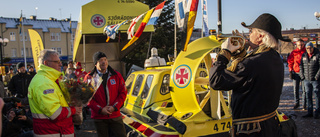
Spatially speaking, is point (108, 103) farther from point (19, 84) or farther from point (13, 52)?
point (13, 52)

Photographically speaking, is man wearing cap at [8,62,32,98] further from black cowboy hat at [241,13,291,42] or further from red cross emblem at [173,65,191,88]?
black cowboy hat at [241,13,291,42]

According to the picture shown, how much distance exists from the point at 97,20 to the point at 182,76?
7.37m

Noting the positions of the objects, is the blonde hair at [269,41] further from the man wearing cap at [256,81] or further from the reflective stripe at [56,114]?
the reflective stripe at [56,114]

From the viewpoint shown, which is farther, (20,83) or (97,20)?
(97,20)

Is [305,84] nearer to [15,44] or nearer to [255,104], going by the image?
[255,104]

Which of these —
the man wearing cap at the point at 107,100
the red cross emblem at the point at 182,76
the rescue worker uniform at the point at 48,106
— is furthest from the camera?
the man wearing cap at the point at 107,100

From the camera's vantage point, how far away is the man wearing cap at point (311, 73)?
652cm

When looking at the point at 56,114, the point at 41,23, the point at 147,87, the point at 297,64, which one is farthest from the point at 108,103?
the point at 41,23

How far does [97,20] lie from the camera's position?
32.7 ft

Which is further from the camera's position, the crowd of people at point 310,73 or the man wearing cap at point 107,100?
the crowd of people at point 310,73

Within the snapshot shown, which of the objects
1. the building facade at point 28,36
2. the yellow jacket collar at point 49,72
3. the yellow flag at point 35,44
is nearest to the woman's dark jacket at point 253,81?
the yellow jacket collar at point 49,72

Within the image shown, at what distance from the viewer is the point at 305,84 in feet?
22.5

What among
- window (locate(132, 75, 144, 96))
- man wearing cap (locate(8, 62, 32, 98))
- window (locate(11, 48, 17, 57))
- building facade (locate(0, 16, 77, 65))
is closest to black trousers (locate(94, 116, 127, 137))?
window (locate(132, 75, 144, 96))

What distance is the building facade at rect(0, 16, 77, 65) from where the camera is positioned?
45.6 m
